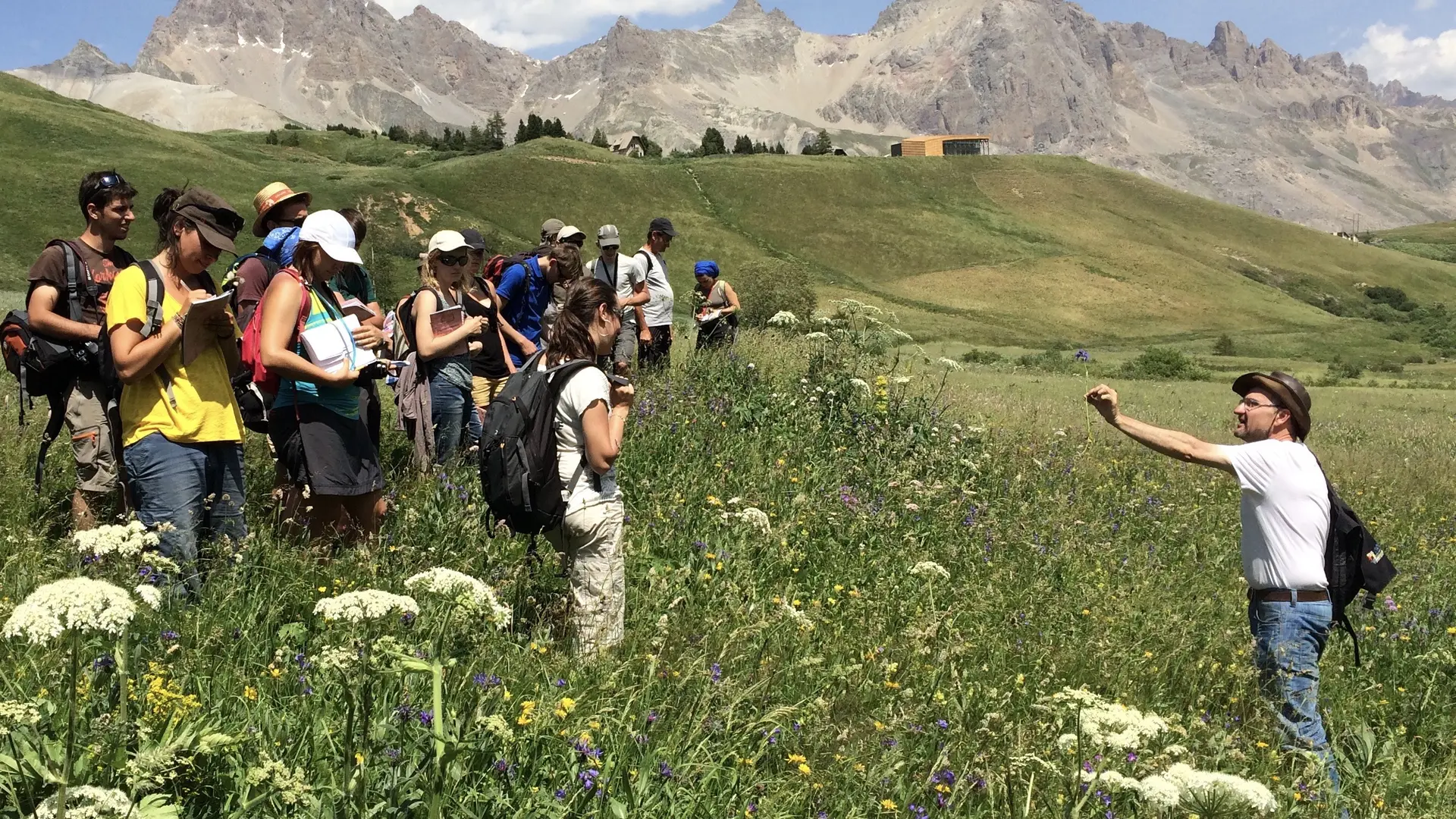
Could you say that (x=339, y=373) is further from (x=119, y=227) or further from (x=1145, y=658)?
(x=1145, y=658)

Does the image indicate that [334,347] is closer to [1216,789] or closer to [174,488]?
[174,488]

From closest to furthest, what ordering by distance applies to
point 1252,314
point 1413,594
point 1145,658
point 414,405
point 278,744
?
point 278,744
point 1145,658
point 414,405
point 1413,594
point 1252,314

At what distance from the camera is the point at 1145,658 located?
5098 millimetres

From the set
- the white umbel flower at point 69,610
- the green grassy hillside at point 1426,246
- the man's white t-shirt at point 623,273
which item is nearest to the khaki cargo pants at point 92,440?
the white umbel flower at point 69,610

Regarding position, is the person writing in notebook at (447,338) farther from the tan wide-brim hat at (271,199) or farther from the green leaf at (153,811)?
the green leaf at (153,811)

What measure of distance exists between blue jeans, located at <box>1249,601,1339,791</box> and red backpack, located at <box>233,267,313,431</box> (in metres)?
4.78

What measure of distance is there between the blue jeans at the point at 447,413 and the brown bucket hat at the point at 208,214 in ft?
8.31

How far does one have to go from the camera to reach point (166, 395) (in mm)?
4293

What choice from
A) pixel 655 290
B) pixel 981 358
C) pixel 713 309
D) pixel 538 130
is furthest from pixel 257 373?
pixel 538 130

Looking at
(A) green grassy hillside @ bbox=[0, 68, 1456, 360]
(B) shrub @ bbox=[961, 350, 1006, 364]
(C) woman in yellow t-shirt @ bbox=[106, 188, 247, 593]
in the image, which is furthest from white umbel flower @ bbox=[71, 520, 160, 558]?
(A) green grassy hillside @ bbox=[0, 68, 1456, 360]

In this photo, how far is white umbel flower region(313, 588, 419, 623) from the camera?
2.49m

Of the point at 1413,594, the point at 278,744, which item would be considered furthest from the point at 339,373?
the point at 1413,594

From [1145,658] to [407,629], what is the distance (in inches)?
143

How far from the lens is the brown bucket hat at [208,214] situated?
14.4 ft
